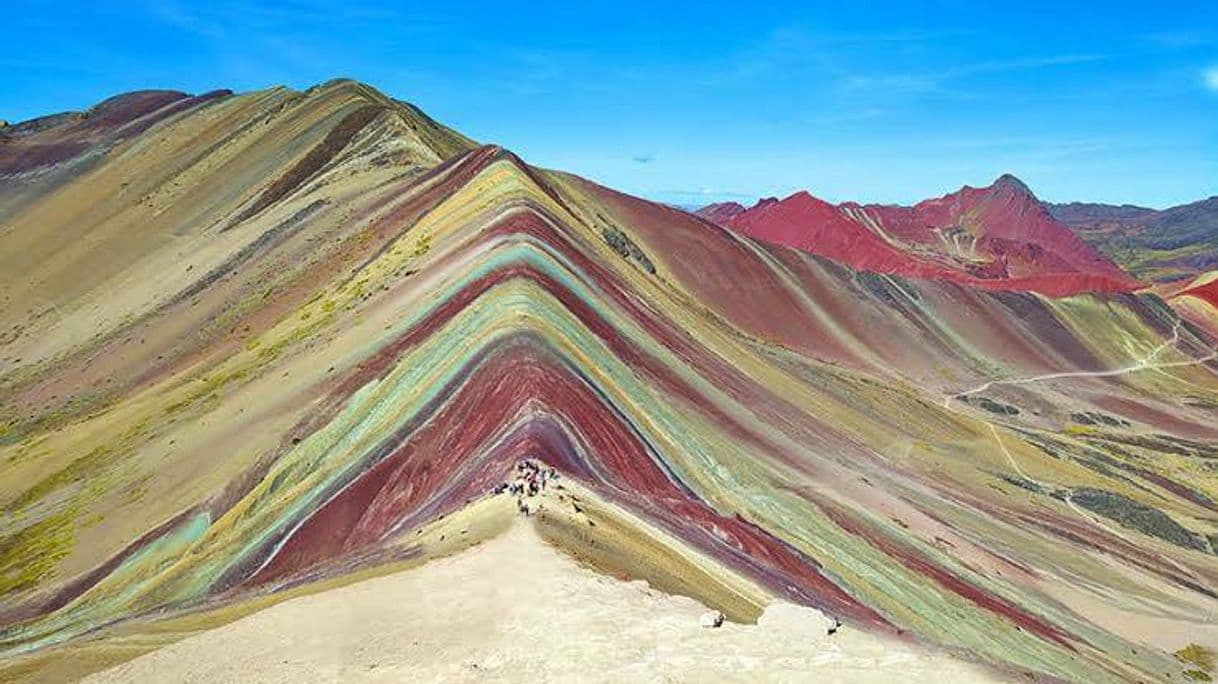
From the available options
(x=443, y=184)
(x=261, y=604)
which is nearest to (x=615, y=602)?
(x=261, y=604)

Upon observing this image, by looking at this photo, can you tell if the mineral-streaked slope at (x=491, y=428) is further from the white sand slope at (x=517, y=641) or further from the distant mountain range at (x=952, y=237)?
the distant mountain range at (x=952, y=237)

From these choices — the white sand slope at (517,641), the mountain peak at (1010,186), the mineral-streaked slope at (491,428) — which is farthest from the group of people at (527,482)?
the mountain peak at (1010,186)

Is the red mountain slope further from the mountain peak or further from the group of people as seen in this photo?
the group of people

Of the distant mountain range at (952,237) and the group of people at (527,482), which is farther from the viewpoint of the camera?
the distant mountain range at (952,237)

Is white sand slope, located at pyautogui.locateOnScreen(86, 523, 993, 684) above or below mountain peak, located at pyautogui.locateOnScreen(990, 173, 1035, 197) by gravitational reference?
below

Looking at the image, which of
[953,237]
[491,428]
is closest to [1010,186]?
[953,237]

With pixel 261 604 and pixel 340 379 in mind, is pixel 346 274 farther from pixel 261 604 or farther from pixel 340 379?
pixel 261 604

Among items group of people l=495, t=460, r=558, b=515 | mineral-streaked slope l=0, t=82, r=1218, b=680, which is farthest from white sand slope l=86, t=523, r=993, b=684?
group of people l=495, t=460, r=558, b=515
